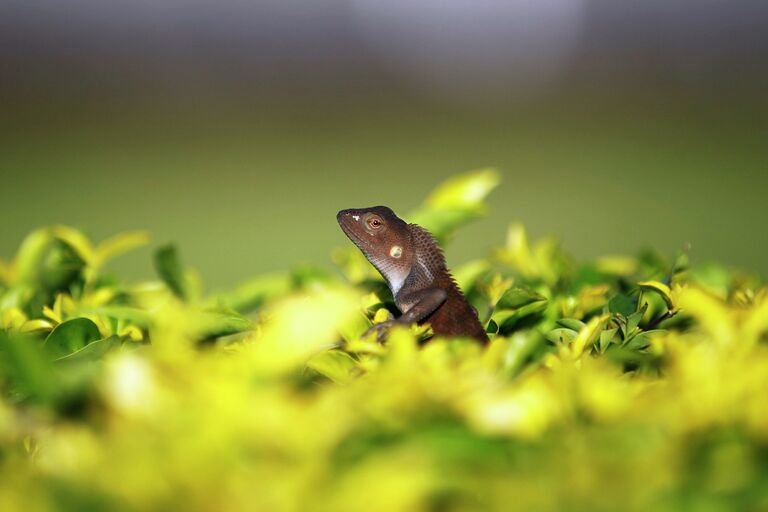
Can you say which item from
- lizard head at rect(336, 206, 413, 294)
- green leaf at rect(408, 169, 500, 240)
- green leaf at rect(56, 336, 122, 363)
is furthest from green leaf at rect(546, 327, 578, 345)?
green leaf at rect(56, 336, 122, 363)

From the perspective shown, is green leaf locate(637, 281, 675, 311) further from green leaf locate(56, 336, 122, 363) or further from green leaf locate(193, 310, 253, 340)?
green leaf locate(56, 336, 122, 363)

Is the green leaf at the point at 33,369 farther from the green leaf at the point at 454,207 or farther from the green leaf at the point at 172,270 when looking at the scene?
the green leaf at the point at 454,207

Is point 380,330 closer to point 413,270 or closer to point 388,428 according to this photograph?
point 413,270

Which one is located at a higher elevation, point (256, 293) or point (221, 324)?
point (256, 293)

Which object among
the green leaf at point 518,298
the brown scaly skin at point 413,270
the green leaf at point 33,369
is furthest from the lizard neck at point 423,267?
the green leaf at point 33,369

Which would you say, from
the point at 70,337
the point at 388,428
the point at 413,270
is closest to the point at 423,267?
the point at 413,270

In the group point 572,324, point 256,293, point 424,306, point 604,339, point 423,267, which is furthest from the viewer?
point 256,293
